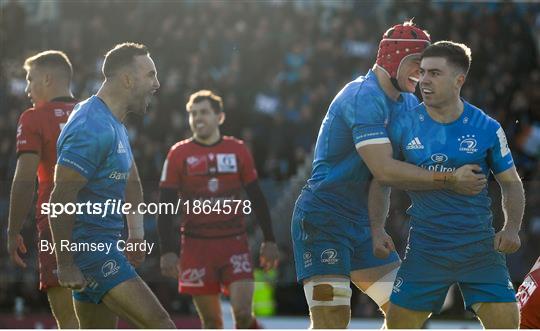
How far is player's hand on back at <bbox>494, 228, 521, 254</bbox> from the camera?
699cm

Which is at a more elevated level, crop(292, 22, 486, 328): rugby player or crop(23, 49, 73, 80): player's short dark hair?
crop(23, 49, 73, 80): player's short dark hair

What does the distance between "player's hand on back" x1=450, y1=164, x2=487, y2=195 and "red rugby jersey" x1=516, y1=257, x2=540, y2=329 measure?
2.31 ft

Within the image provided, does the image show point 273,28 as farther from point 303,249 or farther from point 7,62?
point 303,249

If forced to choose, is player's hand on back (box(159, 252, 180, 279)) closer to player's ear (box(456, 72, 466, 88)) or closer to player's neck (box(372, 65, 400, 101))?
player's neck (box(372, 65, 400, 101))

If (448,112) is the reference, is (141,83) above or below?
above

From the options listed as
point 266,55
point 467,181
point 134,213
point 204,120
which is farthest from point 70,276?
point 266,55

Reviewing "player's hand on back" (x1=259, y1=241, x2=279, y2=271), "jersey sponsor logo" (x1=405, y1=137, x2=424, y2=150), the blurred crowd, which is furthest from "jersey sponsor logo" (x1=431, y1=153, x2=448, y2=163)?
the blurred crowd

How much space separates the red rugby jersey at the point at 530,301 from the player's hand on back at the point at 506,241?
38 centimetres

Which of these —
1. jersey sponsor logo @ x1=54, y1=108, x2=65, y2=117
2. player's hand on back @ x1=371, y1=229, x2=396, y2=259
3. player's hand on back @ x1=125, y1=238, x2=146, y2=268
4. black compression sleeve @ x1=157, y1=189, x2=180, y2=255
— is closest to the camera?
player's hand on back @ x1=371, y1=229, x2=396, y2=259

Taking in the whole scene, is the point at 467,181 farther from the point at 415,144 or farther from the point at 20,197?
the point at 20,197

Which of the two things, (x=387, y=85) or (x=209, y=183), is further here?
(x=209, y=183)

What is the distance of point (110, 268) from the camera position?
7234 millimetres

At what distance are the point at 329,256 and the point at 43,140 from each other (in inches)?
93.0

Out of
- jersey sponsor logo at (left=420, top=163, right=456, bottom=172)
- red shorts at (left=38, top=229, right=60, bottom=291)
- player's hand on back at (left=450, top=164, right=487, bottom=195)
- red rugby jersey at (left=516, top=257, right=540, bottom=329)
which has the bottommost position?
red rugby jersey at (left=516, top=257, right=540, bottom=329)
